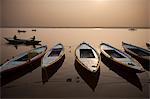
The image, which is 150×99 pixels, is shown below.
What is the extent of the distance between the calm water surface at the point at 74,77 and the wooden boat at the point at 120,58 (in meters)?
0.03

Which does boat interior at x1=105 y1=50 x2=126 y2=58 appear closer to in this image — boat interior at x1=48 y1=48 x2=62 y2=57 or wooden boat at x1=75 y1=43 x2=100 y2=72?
wooden boat at x1=75 y1=43 x2=100 y2=72

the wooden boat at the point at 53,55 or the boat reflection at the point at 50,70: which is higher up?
the wooden boat at the point at 53,55

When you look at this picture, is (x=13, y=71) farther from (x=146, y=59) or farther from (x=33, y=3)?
(x=146, y=59)

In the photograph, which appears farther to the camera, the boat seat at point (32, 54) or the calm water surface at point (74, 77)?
the boat seat at point (32, 54)

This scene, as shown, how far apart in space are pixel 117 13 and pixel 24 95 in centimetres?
75

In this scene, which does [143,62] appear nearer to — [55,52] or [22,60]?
[55,52]

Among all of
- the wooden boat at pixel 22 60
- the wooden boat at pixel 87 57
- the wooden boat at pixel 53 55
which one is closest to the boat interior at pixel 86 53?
the wooden boat at pixel 87 57

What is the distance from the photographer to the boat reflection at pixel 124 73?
148cm

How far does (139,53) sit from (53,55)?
0.51 meters

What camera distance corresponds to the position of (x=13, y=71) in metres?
1.50

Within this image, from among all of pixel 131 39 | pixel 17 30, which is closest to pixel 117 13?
pixel 131 39

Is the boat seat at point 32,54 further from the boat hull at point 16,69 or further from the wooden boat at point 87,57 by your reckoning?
the wooden boat at point 87,57

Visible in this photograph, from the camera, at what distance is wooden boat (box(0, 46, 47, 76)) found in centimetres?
150

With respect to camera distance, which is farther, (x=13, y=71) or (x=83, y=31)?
(x=83, y=31)
